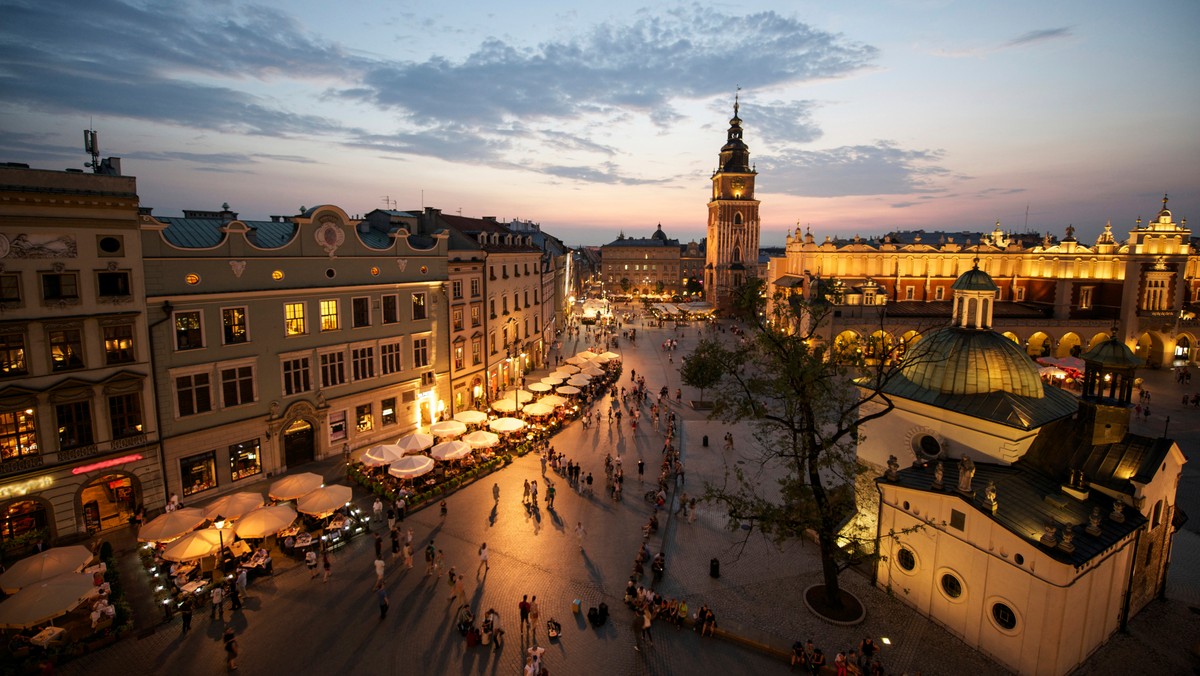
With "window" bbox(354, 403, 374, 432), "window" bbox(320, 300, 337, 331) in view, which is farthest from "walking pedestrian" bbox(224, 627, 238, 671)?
"window" bbox(320, 300, 337, 331)

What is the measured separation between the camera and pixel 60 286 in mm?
21562

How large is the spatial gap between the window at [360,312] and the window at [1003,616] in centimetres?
3054

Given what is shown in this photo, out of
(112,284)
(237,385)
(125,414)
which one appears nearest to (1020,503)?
(237,385)

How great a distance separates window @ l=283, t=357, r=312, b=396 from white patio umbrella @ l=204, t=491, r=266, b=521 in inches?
288

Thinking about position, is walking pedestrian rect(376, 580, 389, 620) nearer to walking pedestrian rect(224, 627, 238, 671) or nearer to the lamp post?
walking pedestrian rect(224, 627, 238, 671)

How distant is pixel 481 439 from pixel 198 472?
42.0ft

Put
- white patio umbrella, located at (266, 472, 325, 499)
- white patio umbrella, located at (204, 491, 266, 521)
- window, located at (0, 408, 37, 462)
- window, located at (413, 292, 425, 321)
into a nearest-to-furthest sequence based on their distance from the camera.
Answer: window, located at (0, 408, 37, 462)
white patio umbrella, located at (204, 491, 266, 521)
white patio umbrella, located at (266, 472, 325, 499)
window, located at (413, 292, 425, 321)

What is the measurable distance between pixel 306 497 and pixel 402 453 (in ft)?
18.2

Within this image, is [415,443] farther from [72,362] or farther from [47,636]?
[47,636]

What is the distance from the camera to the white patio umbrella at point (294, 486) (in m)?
23.6

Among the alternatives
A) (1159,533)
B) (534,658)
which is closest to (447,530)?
(534,658)

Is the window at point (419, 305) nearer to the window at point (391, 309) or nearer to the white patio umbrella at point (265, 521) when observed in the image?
the window at point (391, 309)

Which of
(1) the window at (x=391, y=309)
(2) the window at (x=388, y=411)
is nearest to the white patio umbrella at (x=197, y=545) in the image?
(2) the window at (x=388, y=411)

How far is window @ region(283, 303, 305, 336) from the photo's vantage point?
94.2 feet
